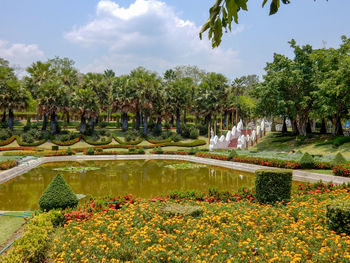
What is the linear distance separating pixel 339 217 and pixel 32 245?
24.3 feet

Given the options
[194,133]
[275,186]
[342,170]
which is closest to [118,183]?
[275,186]

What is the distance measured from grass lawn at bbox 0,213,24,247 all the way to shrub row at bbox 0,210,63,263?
4.03 feet

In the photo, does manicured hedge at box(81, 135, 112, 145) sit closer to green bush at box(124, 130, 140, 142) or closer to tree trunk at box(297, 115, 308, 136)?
green bush at box(124, 130, 140, 142)

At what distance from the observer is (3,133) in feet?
133

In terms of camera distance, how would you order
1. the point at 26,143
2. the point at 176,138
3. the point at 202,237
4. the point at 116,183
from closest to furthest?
the point at 202,237
the point at 116,183
the point at 26,143
the point at 176,138

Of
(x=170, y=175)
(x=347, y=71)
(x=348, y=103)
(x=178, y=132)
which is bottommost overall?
(x=170, y=175)

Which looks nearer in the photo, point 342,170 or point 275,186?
point 275,186

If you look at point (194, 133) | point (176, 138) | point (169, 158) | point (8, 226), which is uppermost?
point (194, 133)

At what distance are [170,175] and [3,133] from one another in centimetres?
3248

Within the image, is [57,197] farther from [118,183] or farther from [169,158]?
[169,158]

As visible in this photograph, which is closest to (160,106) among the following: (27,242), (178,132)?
(178,132)

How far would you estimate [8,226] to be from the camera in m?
8.66

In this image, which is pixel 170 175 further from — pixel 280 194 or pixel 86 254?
pixel 86 254

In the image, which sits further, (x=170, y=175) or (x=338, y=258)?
(x=170, y=175)
